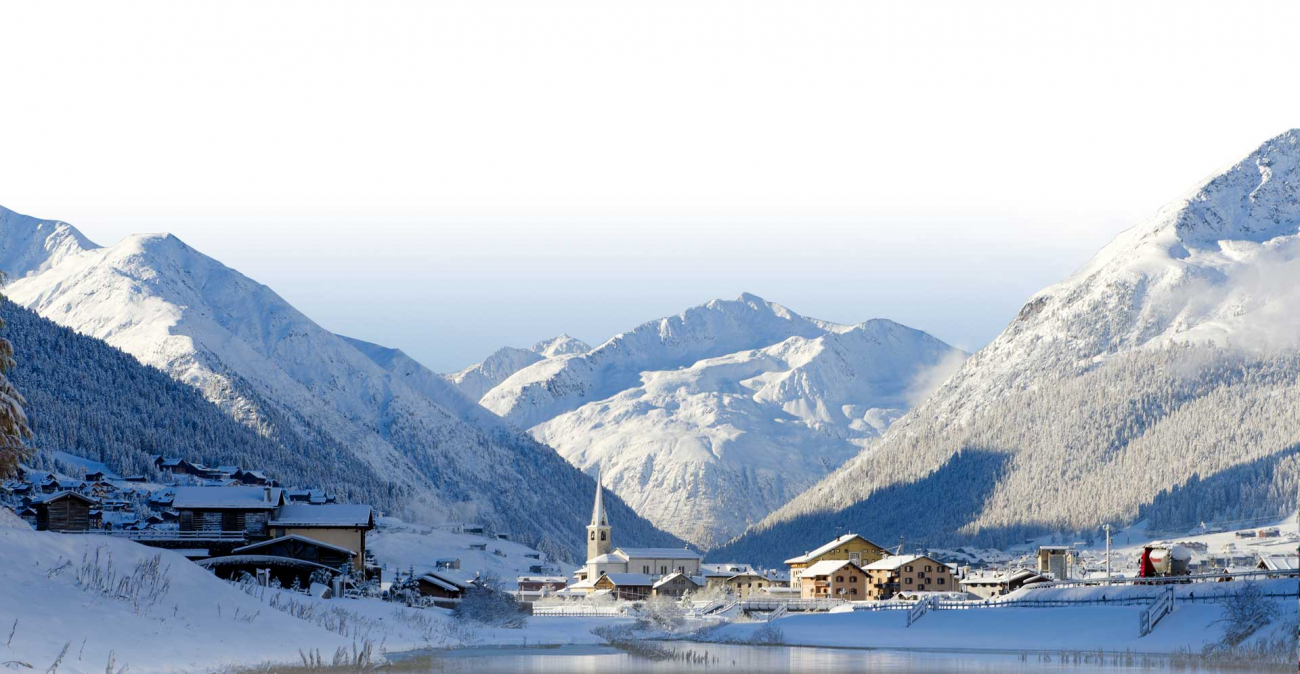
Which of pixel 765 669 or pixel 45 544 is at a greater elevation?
pixel 45 544

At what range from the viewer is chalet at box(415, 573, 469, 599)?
134 meters

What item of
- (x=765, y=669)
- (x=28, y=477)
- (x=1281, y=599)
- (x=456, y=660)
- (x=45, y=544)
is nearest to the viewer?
(x=45, y=544)

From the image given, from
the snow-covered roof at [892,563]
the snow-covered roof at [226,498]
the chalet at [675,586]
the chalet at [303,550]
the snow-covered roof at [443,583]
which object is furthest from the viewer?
the snow-covered roof at [892,563]

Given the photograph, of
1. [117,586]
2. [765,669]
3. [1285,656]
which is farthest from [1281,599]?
[117,586]

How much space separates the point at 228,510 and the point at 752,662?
4797cm

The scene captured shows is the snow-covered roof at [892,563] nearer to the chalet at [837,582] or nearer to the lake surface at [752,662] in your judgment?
the chalet at [837,582]

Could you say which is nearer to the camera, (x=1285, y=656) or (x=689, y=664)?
(x=1285, y=656)

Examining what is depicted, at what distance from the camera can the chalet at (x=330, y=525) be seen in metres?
118

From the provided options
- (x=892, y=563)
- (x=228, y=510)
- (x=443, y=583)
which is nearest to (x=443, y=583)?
(x=443, y=583)

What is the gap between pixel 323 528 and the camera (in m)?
118

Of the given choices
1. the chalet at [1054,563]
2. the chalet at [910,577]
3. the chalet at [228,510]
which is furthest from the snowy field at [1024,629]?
the chalet at [910,577]

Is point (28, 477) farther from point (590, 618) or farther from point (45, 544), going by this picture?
point (45, 544)

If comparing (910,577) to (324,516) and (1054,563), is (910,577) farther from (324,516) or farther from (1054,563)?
(324,516)

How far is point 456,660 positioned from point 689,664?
14.3 m
